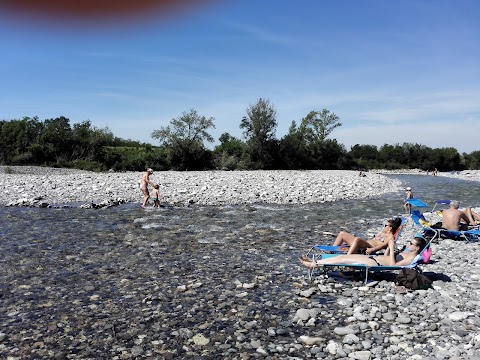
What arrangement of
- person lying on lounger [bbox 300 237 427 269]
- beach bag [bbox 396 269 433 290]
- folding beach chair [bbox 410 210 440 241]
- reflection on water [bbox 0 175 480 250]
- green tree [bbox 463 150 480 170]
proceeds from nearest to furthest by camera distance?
beach bag [bbox 396 269 433 290] < person lying on lounger [bbox 300 237 427 269] < folding beach chair [bbox 410 210 440 241] < reflection on water [bbox 0 175 480 250] < green tree [bbox 463 150 480 170]

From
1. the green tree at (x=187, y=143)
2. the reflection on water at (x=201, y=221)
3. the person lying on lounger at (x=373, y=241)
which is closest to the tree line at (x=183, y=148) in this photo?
the green tree at (x=187, y=143)

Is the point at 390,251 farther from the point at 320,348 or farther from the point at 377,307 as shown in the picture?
the point at 320,348

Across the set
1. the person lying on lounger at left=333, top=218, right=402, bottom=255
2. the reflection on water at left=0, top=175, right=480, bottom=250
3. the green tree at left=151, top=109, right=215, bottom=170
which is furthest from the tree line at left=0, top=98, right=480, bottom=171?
the person lying on lounger at left=333, top=218, right=402, bottom=255

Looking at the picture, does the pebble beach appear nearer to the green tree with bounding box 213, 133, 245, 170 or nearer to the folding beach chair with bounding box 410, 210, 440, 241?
the folding beach chair with bounding box 410, 210, 440, 241

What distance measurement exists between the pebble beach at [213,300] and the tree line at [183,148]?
43.2 meters

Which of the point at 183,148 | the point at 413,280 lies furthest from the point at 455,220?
the point at 183,148

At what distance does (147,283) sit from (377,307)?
4868 mm

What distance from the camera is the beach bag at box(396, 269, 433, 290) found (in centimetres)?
830

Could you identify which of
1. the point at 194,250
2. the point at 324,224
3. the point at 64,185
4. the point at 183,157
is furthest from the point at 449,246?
the point at 183,157

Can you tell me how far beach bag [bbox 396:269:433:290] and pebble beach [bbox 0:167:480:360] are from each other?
13 centimetres

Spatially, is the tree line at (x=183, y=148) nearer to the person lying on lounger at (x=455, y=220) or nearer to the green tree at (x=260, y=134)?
the green tree at (x=260, y=134)

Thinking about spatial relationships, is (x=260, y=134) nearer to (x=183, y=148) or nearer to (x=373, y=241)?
(x=183, y=148)

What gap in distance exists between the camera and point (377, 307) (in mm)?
7492

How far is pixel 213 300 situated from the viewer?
26.4 feet
